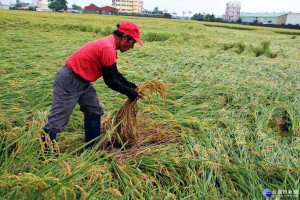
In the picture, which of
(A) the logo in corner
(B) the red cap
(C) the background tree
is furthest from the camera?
(C) the background tree

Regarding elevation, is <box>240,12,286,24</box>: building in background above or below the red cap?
above

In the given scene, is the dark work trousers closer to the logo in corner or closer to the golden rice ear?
the golden rice ear

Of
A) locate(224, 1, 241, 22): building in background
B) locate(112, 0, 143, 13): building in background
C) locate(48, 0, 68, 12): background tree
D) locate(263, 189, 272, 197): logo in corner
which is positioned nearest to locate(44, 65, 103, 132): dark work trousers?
locate(263, 189, 272, 197): logo in corner

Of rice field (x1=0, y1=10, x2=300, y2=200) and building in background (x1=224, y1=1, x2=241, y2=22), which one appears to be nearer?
rice field (x1=0, y1=10, x2=300, y2=200)

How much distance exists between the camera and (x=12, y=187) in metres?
0.71

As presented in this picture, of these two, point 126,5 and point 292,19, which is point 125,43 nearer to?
point 292,19

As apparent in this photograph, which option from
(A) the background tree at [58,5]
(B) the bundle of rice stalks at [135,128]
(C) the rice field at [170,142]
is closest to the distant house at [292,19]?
(C) the rice field at [170,142]

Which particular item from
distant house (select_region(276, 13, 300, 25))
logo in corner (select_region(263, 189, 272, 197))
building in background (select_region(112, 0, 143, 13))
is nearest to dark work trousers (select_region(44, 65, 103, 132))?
logo in corner (select_region(263, 189, 272, 197))

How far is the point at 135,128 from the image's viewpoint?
1.56m

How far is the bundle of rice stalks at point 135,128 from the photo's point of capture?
147cm

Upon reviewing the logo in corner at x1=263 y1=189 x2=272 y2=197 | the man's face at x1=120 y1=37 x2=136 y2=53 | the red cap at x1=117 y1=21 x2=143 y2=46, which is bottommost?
the logo in corner at x1=263 y1=189 x2=272 y2=197

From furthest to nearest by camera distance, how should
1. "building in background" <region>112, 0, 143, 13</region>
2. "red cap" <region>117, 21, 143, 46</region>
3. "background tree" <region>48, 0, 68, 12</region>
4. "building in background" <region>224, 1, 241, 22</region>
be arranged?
"building in background" <region>224, 1, 241, 22</region>, "building in background" <region>112, 0, 143, 13</region>, "background tree" <region>48, 0, 68, 12</region>, "red cap" <region>117, 21, 143, 46</region>

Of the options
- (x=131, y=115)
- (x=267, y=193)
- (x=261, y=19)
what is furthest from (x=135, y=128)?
(x=261, y=19)

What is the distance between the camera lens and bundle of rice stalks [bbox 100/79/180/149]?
147cm
